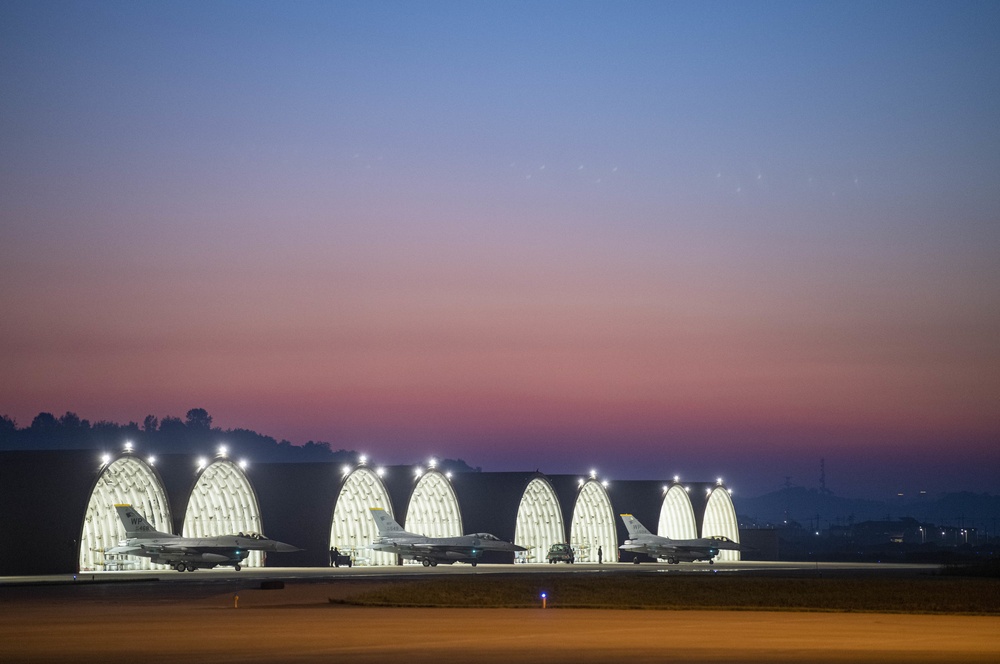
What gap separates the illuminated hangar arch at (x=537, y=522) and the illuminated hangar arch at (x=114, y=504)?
30079 millimetres

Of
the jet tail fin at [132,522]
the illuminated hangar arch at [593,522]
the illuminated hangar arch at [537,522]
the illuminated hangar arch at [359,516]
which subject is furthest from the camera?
the illuminated hangar arch at [593,522]

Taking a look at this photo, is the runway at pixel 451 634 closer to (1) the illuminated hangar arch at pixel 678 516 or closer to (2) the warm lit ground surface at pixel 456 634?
(2) the warm lit ground surface at pixel 456 634

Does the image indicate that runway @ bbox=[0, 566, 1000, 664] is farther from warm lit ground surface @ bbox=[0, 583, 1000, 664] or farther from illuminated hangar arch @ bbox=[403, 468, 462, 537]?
illuminated hangar arch @ bbox=[403, 468, 462, 537]

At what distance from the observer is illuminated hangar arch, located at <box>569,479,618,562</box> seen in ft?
329

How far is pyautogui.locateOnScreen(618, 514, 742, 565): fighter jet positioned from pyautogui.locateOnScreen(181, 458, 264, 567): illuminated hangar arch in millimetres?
25271

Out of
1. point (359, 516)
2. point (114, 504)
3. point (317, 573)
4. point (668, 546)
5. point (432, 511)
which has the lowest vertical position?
point (317, 573)

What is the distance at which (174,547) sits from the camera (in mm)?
63656

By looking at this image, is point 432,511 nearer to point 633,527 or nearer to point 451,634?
point 633,527

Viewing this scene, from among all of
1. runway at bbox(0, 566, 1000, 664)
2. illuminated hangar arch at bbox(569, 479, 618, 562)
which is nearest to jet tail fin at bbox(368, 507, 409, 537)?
illuminated hangar arch at bbox(569, 479, 618, 562)

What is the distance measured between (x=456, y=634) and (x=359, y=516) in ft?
196

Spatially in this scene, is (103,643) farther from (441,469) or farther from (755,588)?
(441,469)

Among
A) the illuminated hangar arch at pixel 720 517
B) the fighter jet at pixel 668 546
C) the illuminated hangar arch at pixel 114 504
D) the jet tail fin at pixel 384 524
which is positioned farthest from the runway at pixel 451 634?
the illuminated hangar arch at pixel 720 517

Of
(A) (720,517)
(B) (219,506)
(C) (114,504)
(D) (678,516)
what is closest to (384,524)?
(B) (219,506)

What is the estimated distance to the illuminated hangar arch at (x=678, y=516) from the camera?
10606cm
